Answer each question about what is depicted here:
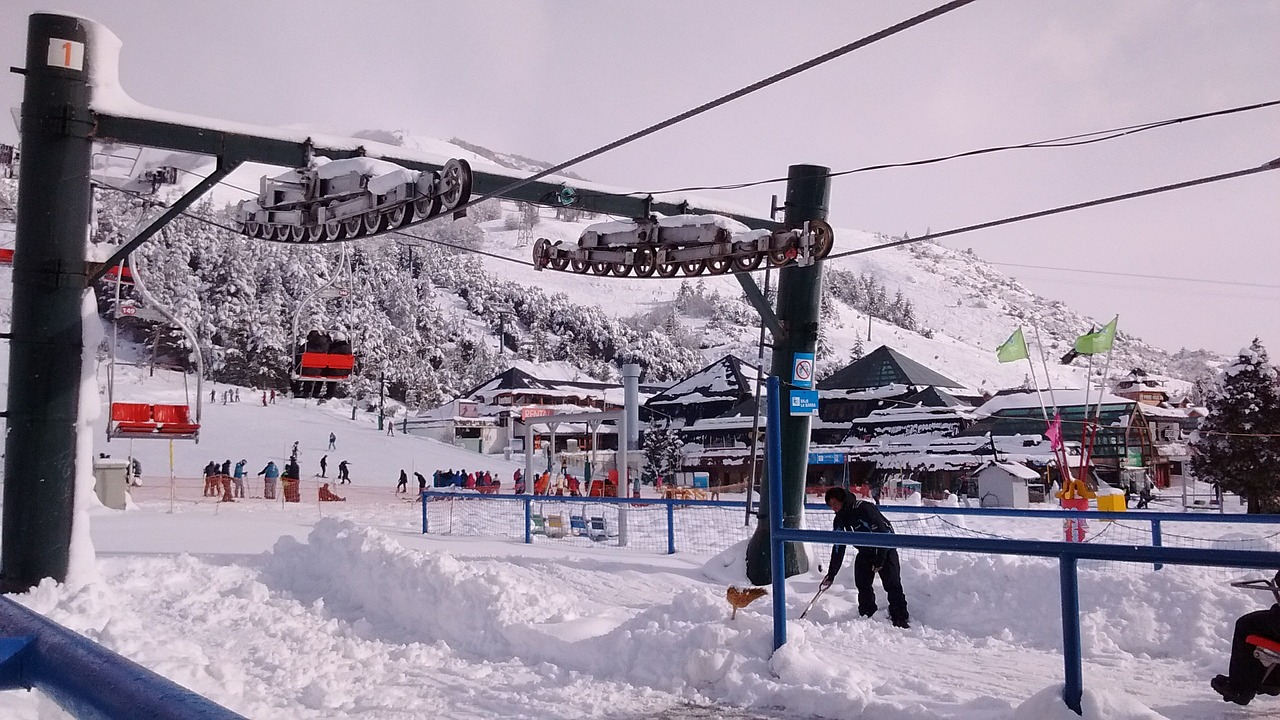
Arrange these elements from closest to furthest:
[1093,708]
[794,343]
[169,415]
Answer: [1093,708] < [794,343] < [169,415]

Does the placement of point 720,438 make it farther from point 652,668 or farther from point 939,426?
point 652,668

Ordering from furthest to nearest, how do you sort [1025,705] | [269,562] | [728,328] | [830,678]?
[728,328] < [269,562] < [830,678] < [1025,705]

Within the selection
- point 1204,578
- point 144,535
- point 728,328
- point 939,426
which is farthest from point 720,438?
point 728,328

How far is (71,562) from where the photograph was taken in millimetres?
9312

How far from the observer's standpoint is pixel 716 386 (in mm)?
60562

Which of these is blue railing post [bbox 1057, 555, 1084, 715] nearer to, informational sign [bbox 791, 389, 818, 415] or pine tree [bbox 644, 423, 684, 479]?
informational sign [bbox 791, 389, 818, 415]

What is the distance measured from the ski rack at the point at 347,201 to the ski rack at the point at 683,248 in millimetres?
2640

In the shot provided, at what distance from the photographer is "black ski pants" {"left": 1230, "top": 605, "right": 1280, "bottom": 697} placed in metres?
4.98

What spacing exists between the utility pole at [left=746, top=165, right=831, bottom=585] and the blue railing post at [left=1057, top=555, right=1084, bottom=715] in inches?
266

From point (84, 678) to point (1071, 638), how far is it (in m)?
4.42

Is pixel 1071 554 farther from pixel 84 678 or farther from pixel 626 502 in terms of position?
pixel 626 502

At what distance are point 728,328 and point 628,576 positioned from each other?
143m

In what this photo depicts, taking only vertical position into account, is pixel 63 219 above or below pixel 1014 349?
below

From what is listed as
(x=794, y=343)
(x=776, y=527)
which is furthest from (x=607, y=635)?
(x=794, y=343)
